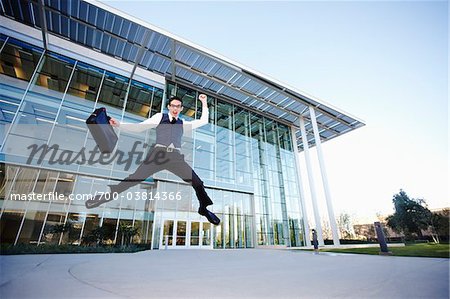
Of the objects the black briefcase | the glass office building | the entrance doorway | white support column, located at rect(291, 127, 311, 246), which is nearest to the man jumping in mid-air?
the black briefcase

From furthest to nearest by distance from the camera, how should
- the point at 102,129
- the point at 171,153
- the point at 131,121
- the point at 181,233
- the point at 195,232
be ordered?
the point at 131,121 < the point at 195,232 < the point at 181,233 < the point at 171,153 < the point at 102,129

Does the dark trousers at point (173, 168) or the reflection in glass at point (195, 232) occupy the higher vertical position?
the dark trousers at point (173, 168)

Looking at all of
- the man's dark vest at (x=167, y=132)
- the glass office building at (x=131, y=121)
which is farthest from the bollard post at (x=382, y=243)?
the glass office building at (x=131, y=121)

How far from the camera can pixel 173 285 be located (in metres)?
2.75

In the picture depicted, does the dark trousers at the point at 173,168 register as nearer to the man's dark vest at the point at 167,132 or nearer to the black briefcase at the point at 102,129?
the man's dark vest at the point at 167,132

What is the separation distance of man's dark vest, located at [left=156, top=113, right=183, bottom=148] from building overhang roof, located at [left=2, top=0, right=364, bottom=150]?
13.8 m

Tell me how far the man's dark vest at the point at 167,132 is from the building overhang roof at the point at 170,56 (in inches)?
544

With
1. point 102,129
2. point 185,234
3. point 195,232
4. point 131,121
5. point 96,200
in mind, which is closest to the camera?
point 102,129

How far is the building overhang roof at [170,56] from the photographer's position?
560 inches

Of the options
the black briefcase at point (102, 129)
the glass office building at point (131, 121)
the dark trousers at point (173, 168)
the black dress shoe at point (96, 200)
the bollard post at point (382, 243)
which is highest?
the glass office building at point (131, 121)

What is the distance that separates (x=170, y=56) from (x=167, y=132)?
15669 millimetres

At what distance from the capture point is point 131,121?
18.2 metres

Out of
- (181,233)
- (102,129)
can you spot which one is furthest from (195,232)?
(102,129)

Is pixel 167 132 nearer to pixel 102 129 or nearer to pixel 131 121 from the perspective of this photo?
pixel 102 129
